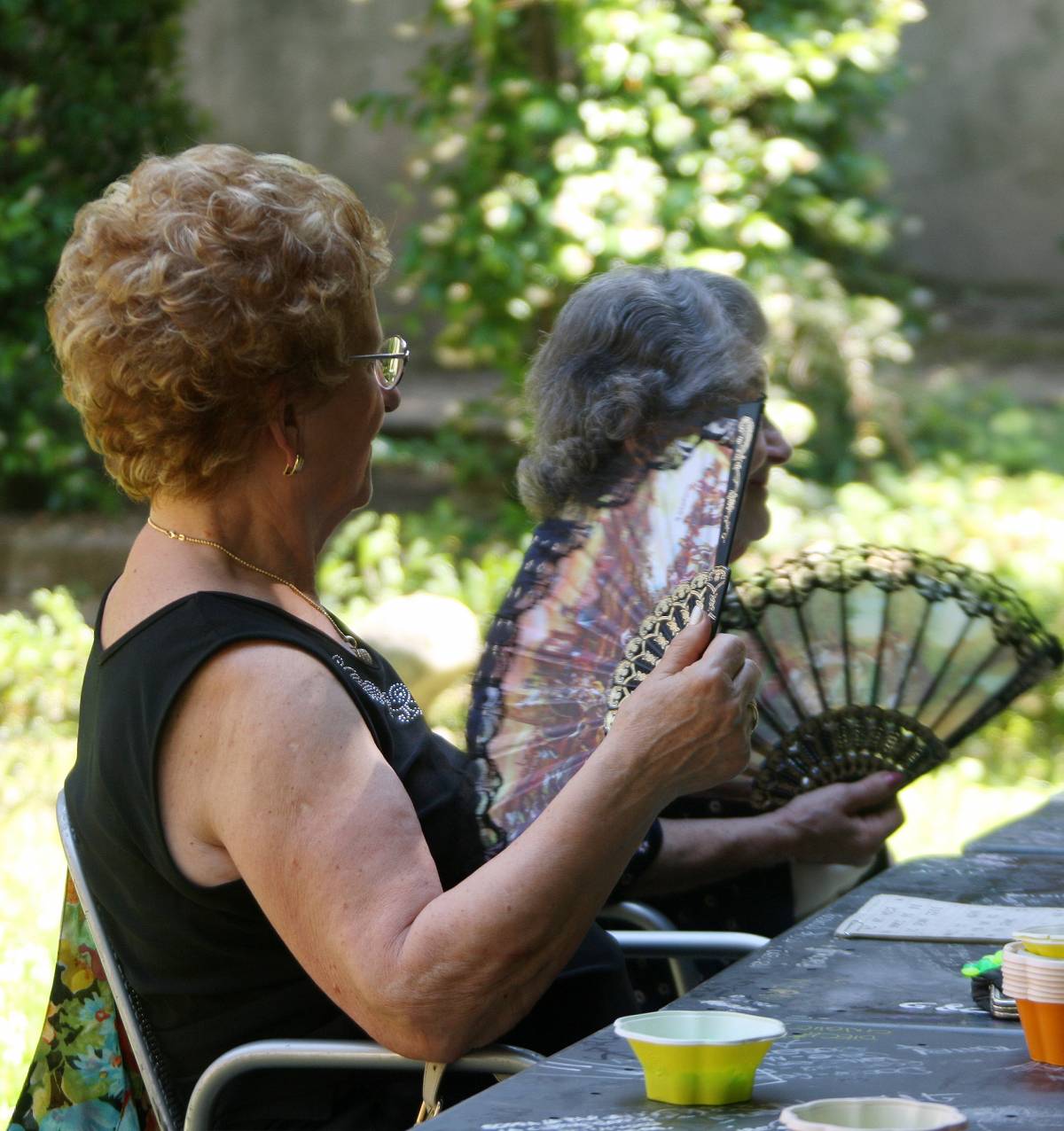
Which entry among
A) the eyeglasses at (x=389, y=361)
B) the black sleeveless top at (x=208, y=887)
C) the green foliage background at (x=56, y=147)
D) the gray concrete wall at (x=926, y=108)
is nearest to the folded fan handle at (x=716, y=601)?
the black sleeveless top at (x=208, y=887)

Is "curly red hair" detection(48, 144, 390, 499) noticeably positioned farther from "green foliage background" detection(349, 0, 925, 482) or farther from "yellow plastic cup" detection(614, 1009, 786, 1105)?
"green foliage background" detection(349, 0, 925, 482)

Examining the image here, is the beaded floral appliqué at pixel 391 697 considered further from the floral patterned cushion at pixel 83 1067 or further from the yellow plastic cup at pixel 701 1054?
the yellow plastic cup at pixel 701 1054

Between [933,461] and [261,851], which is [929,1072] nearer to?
[261,851]

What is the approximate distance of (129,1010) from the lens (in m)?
1.92

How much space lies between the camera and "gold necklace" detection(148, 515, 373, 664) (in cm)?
196

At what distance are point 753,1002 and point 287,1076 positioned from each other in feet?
1.92

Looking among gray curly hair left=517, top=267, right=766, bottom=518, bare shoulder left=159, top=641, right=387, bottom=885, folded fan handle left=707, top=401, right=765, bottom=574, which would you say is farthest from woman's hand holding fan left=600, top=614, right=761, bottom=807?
gray curly hair left=517, top=267, right=766, bottom=518

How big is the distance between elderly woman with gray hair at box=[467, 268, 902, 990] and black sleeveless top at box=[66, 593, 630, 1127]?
13cm

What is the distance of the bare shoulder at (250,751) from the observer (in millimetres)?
1694

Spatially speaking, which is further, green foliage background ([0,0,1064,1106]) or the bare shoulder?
green foliage background ([0,0,1064,1106])

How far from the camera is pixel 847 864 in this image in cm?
269

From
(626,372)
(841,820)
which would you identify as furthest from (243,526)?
(841,820)

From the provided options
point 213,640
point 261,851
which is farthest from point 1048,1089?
point 213,640

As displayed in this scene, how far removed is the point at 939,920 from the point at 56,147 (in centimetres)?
674
